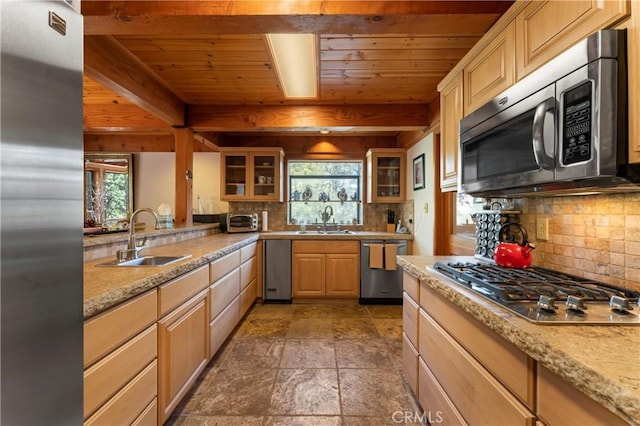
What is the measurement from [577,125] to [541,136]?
0.12m

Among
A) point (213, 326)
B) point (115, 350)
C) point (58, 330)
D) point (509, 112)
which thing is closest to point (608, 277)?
point (509, 112)

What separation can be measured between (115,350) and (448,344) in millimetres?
1337

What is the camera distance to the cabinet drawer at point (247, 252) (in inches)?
120

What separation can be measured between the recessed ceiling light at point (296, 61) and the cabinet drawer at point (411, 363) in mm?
2036

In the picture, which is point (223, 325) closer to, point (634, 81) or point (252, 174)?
point (252, 174)

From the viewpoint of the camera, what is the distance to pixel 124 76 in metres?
2.20

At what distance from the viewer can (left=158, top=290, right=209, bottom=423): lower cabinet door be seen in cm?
148

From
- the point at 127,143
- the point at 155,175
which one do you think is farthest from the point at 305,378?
the point at 127,143

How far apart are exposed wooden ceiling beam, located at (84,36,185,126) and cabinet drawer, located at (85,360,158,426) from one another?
6.14 feet

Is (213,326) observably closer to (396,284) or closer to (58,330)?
(58,330)

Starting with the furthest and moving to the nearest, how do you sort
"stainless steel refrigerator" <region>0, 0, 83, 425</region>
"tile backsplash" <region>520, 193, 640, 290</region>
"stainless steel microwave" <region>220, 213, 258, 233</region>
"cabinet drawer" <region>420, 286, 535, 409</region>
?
"stainless steel microwave" <region>220, 213, 258, 233</region> < "tile backsplash" <region>520, 193, 640, 290</region> < "cabinet drawer" <region>420, 286, 535, 409</region> < "stainless steel refrigerator" <region>0, 0, 83, 425</region>

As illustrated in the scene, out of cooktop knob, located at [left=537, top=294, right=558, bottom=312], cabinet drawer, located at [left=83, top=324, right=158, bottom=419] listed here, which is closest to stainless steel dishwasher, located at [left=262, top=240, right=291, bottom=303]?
cabinet drawer, located at [left=83, top=324, right=158, bottom=419]

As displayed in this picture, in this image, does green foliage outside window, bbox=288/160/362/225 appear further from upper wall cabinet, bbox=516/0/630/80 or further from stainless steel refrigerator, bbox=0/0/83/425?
stainless steel refrigerator, bbox=0/0/83/425

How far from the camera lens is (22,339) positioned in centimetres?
52
